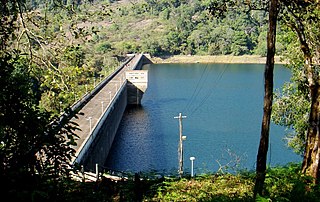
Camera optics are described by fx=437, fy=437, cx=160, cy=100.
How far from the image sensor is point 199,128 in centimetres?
2227

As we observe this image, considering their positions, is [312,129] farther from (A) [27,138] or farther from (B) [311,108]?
(A) [27,138]

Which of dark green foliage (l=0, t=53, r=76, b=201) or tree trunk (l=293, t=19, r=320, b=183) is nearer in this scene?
dark green foliage (l=0, t=53, r=76, b=201)

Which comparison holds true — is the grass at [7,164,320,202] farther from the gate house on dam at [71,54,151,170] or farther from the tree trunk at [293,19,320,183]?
the gate house on dam at [71,54,151,170]

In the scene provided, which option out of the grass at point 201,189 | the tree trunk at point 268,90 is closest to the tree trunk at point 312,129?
the grass at point 201,189

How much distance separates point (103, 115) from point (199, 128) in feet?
17.9

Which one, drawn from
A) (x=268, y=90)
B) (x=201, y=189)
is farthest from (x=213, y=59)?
(x=268, y=90)

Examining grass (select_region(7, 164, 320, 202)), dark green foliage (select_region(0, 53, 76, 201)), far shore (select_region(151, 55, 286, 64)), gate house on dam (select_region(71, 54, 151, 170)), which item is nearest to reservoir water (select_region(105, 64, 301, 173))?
gate house on dam (select_region(71, 54, 151, 170))

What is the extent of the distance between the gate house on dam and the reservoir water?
0.78m

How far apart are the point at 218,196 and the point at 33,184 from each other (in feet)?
5.53

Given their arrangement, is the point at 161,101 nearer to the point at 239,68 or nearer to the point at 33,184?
the point at 239,68

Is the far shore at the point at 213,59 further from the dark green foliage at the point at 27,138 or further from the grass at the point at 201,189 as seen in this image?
the dark green foliage at the point at 27,138

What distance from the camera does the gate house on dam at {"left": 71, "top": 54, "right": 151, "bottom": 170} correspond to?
14.6 meters

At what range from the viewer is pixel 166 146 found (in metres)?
19.9

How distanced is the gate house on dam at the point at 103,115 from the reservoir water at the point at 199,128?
780mm
